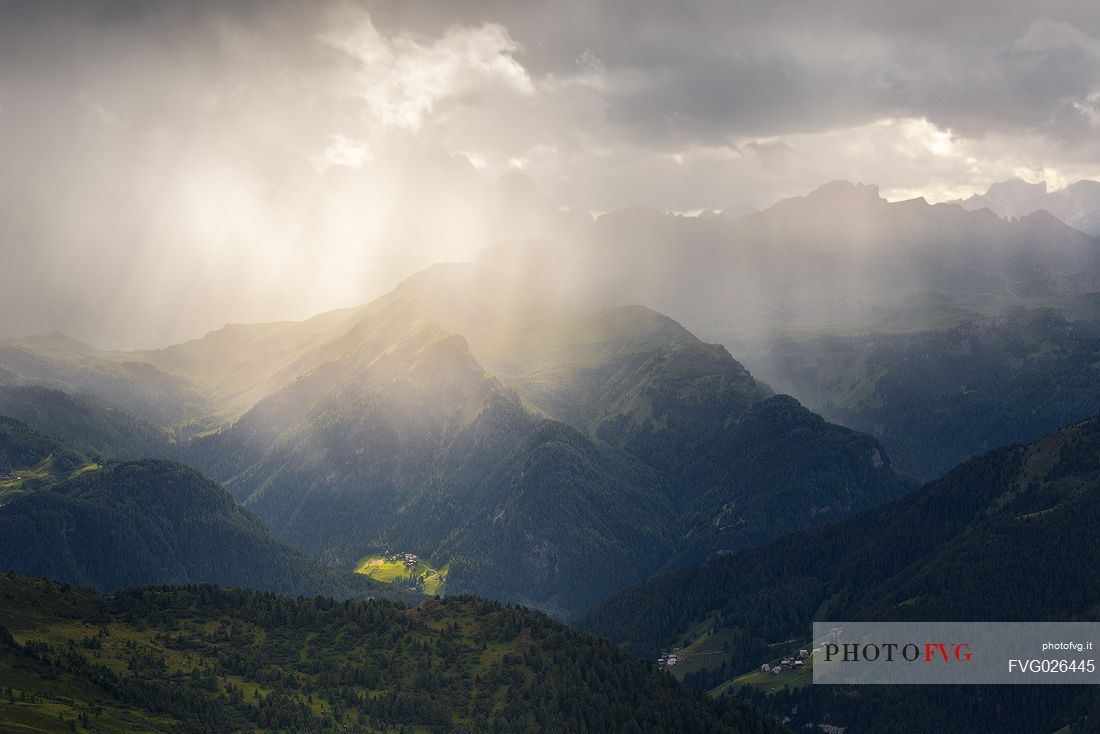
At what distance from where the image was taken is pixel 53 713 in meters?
180

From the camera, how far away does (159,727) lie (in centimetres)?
19788

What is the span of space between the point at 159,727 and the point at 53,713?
23.5 m

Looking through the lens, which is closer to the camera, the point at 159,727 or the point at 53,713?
the point at 53,713

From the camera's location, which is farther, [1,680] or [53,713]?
[1,680]

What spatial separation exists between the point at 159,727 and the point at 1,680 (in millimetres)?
31158

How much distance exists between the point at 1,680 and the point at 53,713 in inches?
788

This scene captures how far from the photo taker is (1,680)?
192 m
